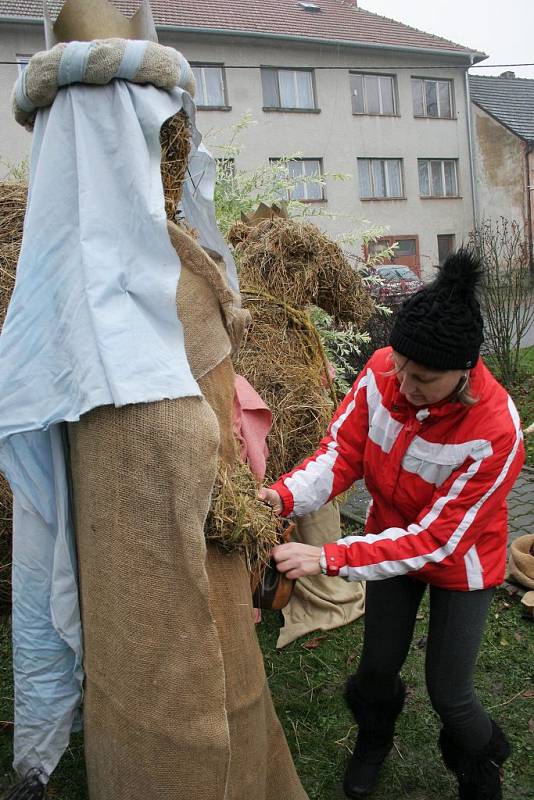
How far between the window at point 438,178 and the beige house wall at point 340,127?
0.85 ft

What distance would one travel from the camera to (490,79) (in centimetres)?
2923

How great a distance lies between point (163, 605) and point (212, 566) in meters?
0.22

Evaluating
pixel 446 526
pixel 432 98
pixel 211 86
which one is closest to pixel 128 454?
pixel 446 526

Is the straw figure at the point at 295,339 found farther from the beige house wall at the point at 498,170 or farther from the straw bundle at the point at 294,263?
the beige house wall at the point at 498,170

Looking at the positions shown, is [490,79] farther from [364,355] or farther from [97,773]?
[97,773]

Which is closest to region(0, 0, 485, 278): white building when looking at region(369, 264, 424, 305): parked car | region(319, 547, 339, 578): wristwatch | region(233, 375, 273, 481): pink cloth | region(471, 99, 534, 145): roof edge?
region(471, 99, 534, 145): roof edge

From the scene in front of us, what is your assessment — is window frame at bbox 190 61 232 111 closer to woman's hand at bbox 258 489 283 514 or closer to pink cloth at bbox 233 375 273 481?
pink cloth at bbox 233 375 273 481

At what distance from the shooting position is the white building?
69.7ft

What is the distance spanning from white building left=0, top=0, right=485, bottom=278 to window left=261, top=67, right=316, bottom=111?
0.11ft

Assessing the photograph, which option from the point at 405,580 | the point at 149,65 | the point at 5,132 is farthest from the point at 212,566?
the point at 5,132

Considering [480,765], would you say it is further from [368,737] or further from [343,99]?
[343,99]

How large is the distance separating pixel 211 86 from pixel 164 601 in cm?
2245

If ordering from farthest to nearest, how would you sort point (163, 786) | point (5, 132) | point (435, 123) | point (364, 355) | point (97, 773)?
point (435, 123), point (5, 132), point (364, 355), point (97, 773), point (163, 786)

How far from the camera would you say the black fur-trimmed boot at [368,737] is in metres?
2.63
